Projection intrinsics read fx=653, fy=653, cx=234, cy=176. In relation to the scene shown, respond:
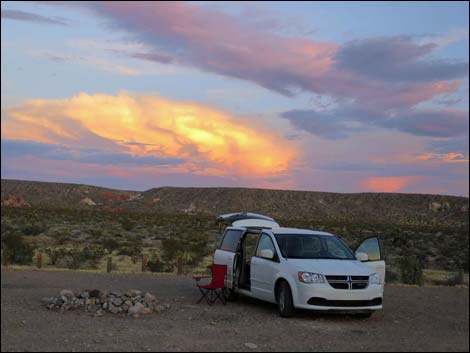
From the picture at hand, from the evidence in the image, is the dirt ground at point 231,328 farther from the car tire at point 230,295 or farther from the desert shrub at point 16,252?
the desert shrub at point 16,252

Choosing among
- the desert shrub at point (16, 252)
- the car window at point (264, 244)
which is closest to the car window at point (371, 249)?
the car window at point (264, 244)

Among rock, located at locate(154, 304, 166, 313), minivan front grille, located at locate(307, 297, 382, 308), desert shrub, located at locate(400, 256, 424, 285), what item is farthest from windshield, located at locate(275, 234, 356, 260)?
desert shrub, located at locate(400, 256, 424, 285)

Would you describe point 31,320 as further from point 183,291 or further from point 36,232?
point 36,232

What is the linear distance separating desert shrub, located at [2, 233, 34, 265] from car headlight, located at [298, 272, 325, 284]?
14711mm

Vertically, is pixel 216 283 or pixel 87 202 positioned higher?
pixel 87 202

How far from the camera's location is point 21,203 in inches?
3922

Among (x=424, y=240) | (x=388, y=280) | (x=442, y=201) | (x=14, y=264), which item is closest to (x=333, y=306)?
(x=388, y=280)

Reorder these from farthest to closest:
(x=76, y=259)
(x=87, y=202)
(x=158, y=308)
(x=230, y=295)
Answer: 1. (x=87, y=202)
2. (x=76, y=259)
3. (x=230, y=295)
4. (x=158, y=308)

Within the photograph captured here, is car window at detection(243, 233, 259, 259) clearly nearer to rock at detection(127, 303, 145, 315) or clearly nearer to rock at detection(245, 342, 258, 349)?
rock at detection(127, 303, 145, 315)

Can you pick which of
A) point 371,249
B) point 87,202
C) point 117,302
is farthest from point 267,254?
point 87,202

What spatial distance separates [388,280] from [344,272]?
34.7 feet

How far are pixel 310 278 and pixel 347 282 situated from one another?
0.68m

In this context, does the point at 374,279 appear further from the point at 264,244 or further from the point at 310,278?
the point at 264,244

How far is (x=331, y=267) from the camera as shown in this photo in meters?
12.2
